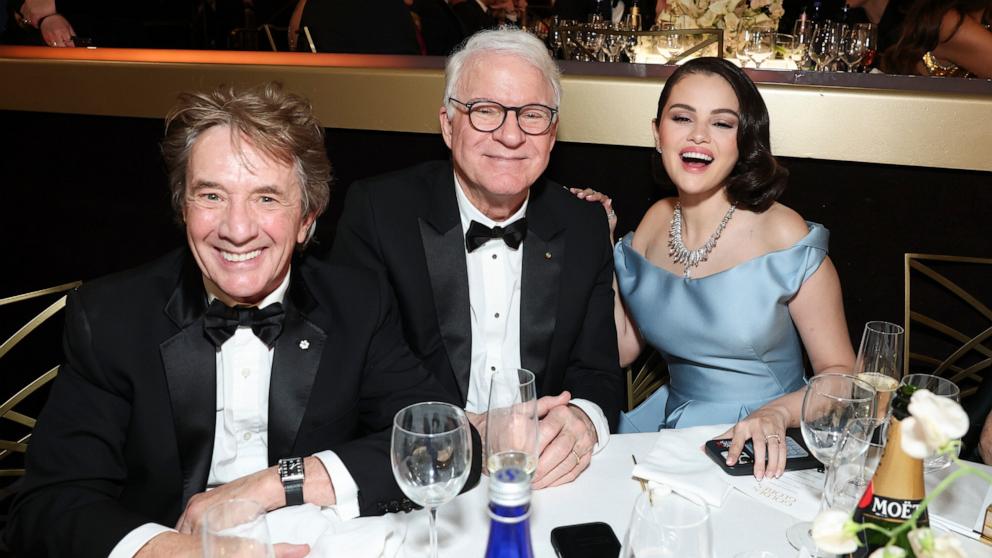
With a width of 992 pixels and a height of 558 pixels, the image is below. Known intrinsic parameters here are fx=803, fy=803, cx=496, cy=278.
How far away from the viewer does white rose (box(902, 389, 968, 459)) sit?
0.74 meters

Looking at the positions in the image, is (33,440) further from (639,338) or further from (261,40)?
(261,40)

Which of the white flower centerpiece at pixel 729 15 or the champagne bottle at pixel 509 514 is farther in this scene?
the white flower centerpiece at pixel 729 15

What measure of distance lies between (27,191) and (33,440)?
2764 millimetres

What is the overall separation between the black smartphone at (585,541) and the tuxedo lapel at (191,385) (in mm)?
824

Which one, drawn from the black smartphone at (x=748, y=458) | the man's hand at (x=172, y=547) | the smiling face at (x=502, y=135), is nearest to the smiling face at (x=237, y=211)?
the man's hand at (x=172, y=547)

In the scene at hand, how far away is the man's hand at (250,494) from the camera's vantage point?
1.51 metres

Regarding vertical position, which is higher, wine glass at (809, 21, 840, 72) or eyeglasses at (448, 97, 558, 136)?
wine glass at (809, 21, 840, 72)

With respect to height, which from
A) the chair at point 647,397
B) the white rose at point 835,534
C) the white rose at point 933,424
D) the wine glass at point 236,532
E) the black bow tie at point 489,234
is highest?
the white rose at point 933,424

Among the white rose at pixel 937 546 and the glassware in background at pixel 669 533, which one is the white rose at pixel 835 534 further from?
the glassware in background at pixel 669 533

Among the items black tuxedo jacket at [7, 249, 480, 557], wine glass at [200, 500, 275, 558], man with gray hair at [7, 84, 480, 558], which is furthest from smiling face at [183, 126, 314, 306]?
wine glass at [200, 500, 275, 558]

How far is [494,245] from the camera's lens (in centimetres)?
238

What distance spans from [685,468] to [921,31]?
3.00 m

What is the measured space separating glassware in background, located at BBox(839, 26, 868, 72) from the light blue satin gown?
1.10 m

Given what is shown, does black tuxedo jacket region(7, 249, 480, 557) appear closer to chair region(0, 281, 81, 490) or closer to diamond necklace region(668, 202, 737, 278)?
chair region(0, 281, 81, 490)
